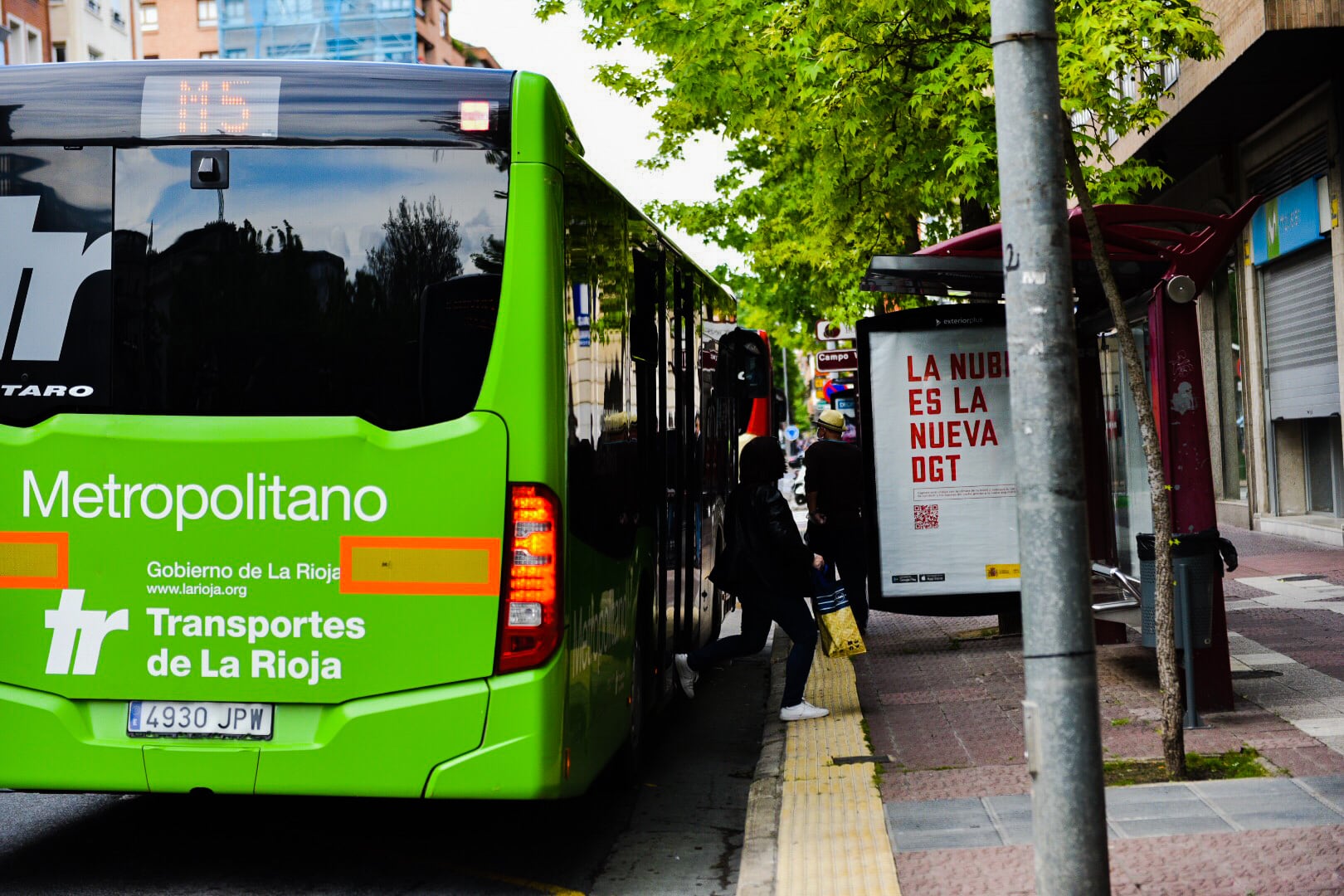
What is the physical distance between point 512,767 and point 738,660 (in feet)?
23.6

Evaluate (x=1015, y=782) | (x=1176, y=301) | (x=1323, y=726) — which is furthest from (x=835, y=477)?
(x=1015, y=782)

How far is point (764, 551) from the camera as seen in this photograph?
29.3ft

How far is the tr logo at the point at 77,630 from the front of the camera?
17.8 feet

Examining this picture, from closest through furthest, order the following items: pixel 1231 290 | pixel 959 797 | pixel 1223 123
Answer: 1. pixel 959 797
2. pixel 1223 123
3. pixel 1231 290

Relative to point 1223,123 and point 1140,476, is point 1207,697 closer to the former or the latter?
point 1140,476

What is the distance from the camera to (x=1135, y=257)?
801 centimetres

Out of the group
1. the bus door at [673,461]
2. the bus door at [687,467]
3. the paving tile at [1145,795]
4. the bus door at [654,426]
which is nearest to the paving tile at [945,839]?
the paving tile at [1145,795]

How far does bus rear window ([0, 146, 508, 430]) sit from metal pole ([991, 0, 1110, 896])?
6.38 ft

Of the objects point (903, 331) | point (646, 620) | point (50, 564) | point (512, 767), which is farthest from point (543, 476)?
Result: point (903, 331)

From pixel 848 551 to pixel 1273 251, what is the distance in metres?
11.1

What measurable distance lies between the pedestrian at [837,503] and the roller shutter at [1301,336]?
357 inches

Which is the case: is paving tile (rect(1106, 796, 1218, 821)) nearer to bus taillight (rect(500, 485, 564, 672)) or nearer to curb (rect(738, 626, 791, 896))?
curb (rect(738, 626, 791, 896))

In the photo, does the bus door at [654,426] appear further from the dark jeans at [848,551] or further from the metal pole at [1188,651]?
the dark jeans at [848,551]

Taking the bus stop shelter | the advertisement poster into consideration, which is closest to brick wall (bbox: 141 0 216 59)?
the advertisement poster
